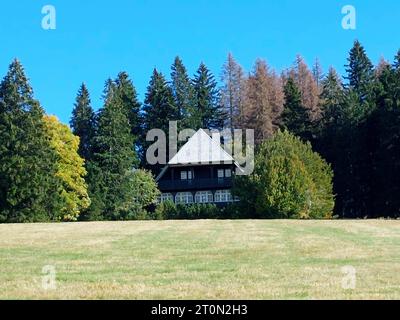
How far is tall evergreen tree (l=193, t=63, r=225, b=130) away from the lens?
78.9m

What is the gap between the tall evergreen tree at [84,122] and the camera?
232 feet

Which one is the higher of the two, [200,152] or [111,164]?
[200,152]

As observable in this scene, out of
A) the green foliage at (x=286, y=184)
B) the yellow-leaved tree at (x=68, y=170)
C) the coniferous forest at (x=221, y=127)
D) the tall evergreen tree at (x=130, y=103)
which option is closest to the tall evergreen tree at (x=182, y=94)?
the coniferous forest at (x=221, y=127)

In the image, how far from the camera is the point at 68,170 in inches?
2309

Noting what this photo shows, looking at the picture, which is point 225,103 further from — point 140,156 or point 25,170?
point 25,170

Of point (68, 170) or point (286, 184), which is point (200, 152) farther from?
point (286, 184)

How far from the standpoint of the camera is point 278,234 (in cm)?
2478

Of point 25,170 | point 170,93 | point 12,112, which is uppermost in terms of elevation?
point 170,93

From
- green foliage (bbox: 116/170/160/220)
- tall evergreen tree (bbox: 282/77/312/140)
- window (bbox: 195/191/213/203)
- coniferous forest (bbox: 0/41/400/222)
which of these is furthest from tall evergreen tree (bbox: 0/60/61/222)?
tall evergreen tree (bbox: 282/77/312/140)

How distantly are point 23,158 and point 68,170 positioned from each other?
6.80 metres

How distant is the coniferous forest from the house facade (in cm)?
280

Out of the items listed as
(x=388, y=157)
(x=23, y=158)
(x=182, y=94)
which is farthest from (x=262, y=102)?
(x=23, y=158)

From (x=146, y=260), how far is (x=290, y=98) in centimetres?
5600
